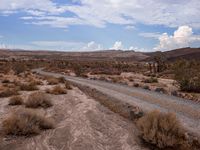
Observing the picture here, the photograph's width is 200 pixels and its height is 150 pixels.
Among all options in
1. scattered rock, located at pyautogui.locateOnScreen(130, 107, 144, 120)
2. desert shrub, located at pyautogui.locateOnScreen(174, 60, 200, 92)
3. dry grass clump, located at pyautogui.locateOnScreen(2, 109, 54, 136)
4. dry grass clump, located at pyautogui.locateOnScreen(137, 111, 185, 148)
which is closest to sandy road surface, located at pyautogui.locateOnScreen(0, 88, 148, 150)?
dry grass clump, located at pyautogui.locateOnScreen(2, 109, 54, 136)

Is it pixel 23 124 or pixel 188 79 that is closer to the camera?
pixel 23 124

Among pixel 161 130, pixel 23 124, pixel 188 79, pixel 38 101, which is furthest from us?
pixel 188 79

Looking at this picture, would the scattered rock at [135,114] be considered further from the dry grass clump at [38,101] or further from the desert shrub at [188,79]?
the desert shrub at [188,79]

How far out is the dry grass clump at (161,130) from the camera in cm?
1192

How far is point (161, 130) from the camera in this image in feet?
40.6

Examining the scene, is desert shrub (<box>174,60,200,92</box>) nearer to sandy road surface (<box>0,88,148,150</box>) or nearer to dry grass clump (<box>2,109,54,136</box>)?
→ sandy road surface (<box>0,88,148,150</box>)

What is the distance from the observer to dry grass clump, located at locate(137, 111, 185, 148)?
11.9 metres

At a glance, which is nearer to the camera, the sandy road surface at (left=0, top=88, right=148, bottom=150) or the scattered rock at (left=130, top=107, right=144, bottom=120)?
the sandy road surface at (left=0, top=88, right=148, bottom=150)

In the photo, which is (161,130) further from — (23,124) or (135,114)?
(135,114)

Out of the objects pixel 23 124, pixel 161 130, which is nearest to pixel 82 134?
pixel 23 124

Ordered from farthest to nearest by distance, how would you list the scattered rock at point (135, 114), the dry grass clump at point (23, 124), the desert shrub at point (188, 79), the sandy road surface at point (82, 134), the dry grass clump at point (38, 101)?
the desert shrub at point (188, 79)
the dry grass clump at point (38, 101)
the scattered rock at point (135, 114)
the dry grass clump at point (23, 124)
the sandy road surface at point (82, 134)

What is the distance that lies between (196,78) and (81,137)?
26054 mm

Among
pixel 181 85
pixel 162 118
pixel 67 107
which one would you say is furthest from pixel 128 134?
pixel 181 85

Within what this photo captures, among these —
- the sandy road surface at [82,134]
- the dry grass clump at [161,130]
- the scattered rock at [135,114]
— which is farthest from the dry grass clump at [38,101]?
the dry grass clump at [161,130]
